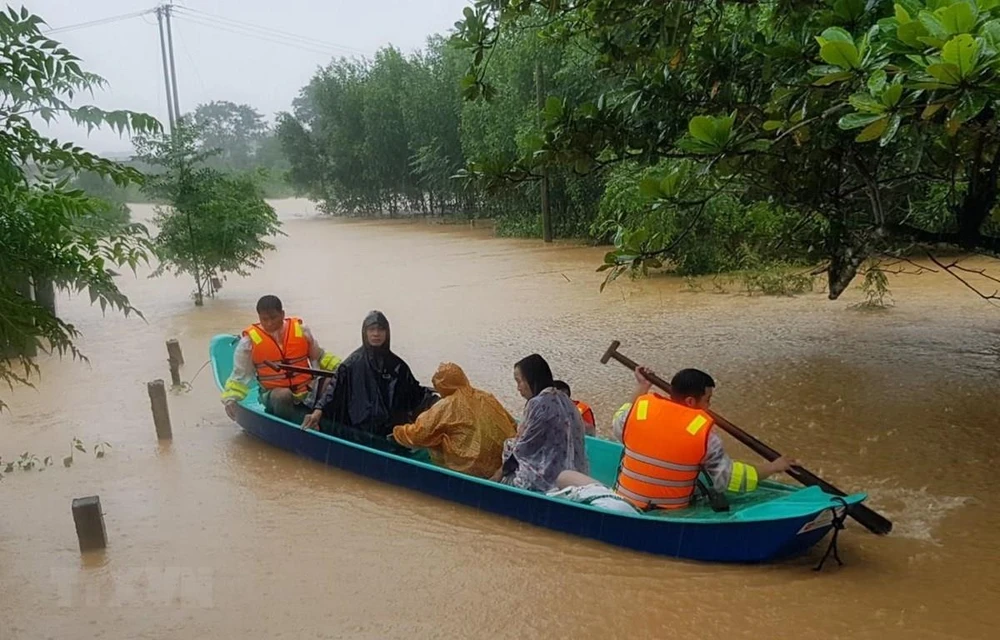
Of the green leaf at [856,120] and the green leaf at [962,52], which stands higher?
the green leaf at [962,52]

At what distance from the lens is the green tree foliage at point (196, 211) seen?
14016 millimetres

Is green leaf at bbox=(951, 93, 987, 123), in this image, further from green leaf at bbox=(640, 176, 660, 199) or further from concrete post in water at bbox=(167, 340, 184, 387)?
concrete post in water at bbox=(167, 340, 184, 387)

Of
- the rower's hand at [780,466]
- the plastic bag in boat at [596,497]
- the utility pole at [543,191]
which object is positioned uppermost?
the utility pole at [543,191]

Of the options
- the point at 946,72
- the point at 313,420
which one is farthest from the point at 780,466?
the point at 313,420

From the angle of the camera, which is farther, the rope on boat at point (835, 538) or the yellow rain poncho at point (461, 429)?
the yellow rain poncho at point (461, 429)

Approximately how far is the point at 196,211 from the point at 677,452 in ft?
38.2

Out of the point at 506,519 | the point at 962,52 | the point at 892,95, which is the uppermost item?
the point at 962,52

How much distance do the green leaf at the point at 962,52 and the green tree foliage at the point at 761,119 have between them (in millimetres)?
302

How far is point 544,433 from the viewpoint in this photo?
505 centimetres

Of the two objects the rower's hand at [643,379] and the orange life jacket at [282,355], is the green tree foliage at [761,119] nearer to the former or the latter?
the rower's hand at [643,379]

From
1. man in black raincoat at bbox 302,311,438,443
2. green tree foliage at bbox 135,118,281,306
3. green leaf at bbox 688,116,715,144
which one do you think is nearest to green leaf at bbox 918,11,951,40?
green leaf at bbox 688,116,715,144

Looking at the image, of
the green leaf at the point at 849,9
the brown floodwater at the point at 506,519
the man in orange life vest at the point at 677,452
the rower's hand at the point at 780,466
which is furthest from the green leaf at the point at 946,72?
the brown floodwater at the point at 506,519

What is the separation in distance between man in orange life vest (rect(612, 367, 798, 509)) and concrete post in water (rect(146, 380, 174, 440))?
443cm

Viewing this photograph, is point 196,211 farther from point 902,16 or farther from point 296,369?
point 902,16
